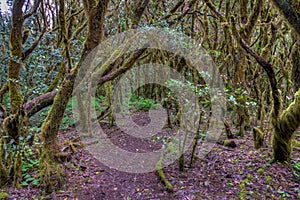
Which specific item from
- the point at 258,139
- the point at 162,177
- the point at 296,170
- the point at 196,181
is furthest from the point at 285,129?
the point at 162,177

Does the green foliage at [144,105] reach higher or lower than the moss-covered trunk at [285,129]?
higher

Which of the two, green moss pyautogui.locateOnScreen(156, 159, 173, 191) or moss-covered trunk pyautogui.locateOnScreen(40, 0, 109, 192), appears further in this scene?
green moss pyautogui.locateOnScreen(156, 159, 173, 191)

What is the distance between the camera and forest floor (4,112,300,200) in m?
3.67

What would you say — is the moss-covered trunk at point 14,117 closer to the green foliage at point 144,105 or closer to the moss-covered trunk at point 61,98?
the moss-covered trunk at point 61,98

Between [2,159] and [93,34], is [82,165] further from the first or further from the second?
[93,34]

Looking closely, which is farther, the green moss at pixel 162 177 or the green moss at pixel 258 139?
the green moss at pixel 258 139

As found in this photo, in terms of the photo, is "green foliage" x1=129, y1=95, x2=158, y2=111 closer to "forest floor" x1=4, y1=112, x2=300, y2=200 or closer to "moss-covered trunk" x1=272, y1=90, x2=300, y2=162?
"forest floor" x1=4, y1=112, x2=300, y2=200

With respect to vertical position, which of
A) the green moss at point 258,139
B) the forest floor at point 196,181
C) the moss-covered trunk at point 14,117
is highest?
the moss-covered trunk at point 14,117

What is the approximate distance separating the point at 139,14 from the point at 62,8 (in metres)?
1.94

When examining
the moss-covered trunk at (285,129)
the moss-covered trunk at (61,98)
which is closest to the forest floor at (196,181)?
the moss-covered trunk at (285,129)

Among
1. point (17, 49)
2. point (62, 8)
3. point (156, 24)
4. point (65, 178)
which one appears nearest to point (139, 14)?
point (156, 24)

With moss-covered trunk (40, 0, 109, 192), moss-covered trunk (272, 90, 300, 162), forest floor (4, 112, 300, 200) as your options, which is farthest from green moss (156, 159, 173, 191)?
moss-covered trunk (272, 90, 300, 162)

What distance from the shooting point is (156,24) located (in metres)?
5.45

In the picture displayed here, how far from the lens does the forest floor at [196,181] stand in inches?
144
